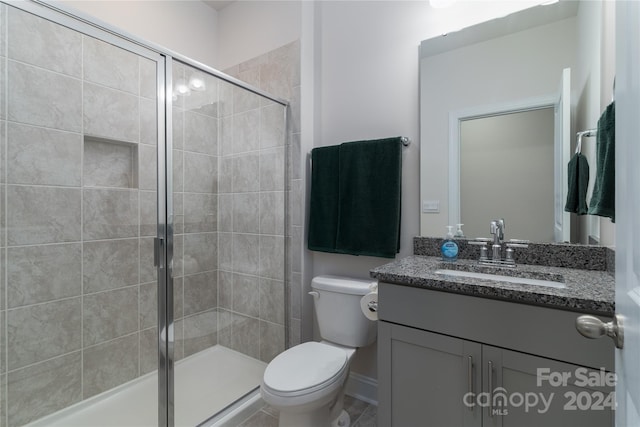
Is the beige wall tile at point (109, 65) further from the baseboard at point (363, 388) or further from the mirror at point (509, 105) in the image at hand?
the baseboard at point (363, 388)

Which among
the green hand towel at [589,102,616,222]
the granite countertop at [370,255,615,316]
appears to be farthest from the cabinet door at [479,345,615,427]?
the green hand towel at [589,102,616,222]

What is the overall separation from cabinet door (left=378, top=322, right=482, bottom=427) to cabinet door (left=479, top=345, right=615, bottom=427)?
0.05m

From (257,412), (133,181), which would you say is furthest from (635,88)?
(257,412)

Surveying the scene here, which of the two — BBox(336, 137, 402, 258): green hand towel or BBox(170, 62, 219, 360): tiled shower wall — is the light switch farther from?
BBox(170, 62, 219, 360): tiled shower wall

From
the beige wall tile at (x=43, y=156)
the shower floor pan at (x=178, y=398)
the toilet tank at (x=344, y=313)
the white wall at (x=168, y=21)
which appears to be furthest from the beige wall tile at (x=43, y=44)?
the toilet tank at (x=344, y=313)

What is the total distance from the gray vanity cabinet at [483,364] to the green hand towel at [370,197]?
1.92 ft

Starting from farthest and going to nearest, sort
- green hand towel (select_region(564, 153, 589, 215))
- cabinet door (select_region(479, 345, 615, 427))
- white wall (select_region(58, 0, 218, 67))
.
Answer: white wall (select_region(58, 0, 218, 67)), green hand towel (select_region(564, 153, 589, 215)), cabinet door (select_region(479, 345, 615, 427))

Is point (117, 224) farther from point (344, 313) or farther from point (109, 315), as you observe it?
point (344, 313)

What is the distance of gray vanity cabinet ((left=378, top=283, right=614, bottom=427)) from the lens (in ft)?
2.97

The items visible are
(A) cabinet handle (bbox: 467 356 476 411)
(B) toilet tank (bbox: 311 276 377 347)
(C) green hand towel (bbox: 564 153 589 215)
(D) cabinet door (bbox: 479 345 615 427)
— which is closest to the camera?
(D) cabinet door (bbox: 479 345 615 427)

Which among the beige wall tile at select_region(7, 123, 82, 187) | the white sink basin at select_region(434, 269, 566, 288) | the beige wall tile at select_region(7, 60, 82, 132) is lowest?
the white sink basin at select_region(434, 269, 566, 288)

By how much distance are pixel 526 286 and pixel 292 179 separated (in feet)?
4.71

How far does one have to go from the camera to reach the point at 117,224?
5.51 ft

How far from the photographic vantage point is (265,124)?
202 centimetres
